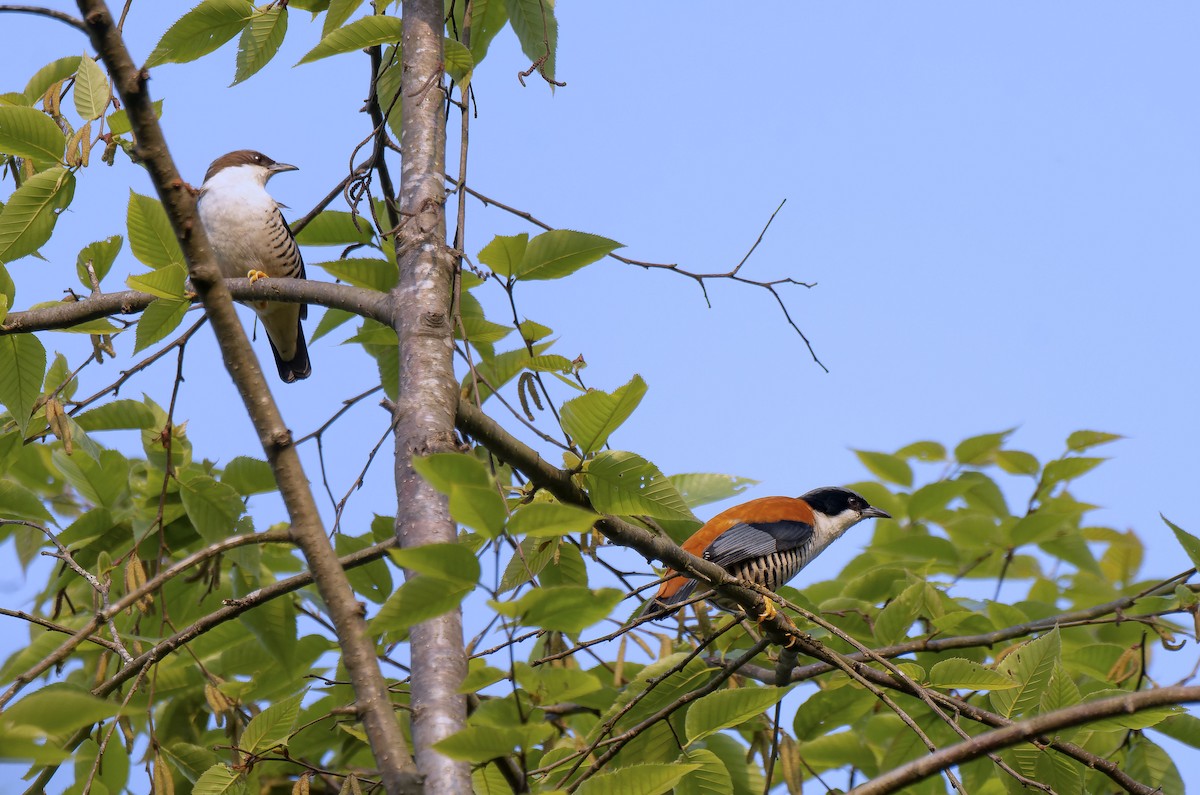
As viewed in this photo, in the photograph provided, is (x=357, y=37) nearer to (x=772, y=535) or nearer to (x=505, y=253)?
(x=505, y=253)

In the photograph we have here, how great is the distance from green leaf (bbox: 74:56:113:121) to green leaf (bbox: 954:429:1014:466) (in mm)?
4651

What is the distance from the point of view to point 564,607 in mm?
1902

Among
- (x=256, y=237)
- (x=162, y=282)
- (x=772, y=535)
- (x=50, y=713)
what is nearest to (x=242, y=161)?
(x=256, y=237)

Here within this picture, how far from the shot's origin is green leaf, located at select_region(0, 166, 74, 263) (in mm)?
3613

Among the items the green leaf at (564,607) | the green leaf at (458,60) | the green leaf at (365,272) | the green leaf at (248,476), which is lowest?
the green leaf at (564,607)

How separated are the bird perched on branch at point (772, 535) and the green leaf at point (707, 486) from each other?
1121mm

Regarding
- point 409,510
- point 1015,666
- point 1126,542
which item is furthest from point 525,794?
point 1126,542

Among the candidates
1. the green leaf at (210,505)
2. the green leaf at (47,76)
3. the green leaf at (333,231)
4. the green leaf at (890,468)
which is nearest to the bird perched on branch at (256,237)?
the green leaf at (47,76)

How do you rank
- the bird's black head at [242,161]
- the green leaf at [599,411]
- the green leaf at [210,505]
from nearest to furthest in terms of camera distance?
1. the green leaf at [599,411]
2. the green leaf at [210,505]
3. the bird's black head at [242,161]

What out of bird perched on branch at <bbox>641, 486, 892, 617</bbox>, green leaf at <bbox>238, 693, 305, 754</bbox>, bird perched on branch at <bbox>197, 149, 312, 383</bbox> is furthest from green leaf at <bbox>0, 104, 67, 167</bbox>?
bird perched on branch at <bbox>197, 149, 312, 383</bbox>

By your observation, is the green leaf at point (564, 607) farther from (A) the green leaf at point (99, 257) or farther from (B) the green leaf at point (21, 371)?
(A) the green leaf at point (99, 257)

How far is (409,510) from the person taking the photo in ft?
9.01

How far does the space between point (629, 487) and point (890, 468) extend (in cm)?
402

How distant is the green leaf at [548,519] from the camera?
1.92 metres
